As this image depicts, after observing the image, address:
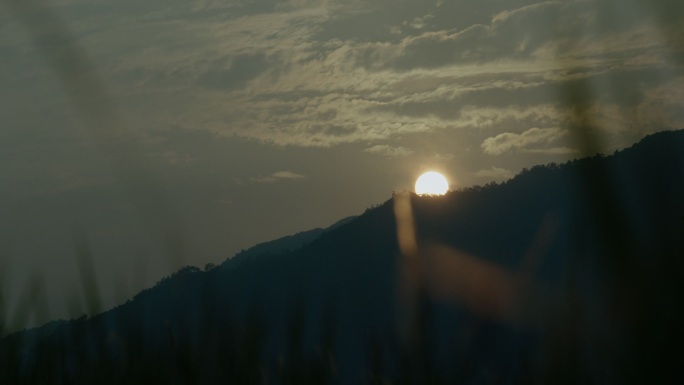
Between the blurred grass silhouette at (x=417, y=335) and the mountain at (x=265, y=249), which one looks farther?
the mountain at (x=265, y=249)

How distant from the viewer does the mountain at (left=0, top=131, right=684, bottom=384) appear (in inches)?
84.8

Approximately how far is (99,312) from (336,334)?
0.79 meters

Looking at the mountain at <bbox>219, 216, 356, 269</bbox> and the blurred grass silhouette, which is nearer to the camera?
the blurred grass silhouette

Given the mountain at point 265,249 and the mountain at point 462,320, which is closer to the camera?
the mountain at point 462,320

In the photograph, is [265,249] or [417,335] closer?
[417,335]

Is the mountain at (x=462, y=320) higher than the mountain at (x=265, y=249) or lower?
lower

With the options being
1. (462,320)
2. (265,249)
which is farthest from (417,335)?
(265,249)

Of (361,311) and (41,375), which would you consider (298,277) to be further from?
(41,375)

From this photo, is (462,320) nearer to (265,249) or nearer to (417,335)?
(417,335)

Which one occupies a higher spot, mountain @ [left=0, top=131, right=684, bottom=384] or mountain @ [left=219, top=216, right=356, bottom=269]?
mountain @ [left=219, top=216, right=356, bottom=269]

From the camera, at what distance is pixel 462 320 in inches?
97.4

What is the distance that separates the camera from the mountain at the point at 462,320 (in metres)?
2.15

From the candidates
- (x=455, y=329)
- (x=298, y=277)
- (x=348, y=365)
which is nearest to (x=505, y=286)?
(x=455, y=329)

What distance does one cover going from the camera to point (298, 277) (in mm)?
3098
